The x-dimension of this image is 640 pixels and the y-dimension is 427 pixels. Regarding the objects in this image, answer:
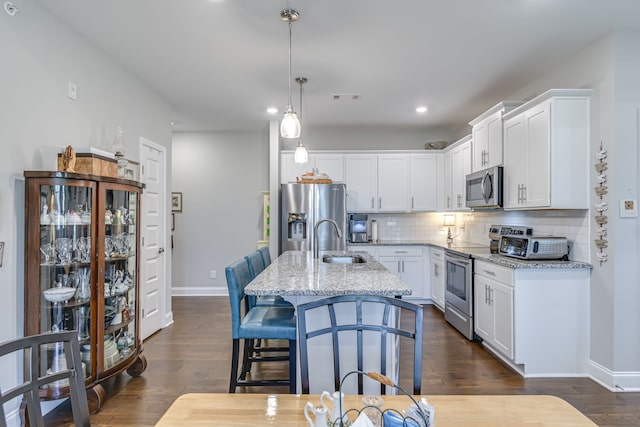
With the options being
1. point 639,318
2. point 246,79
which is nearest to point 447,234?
point 639,318

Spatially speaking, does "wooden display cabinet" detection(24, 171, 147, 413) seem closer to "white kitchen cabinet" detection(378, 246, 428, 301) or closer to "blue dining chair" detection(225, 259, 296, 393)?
"blue dining chair" detection(225, 259, 296, 393)

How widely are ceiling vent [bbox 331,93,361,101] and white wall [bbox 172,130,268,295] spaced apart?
6.37ft

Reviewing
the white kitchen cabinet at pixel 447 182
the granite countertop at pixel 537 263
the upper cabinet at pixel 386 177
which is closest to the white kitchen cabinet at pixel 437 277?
the white kitchen cabinet at pixel 447 182

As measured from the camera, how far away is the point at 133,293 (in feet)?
9.68

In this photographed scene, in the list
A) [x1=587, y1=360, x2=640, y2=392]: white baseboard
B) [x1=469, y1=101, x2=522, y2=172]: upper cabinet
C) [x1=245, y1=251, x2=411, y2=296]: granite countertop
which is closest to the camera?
[x1=245, y1=251, x2=411, y2=296]: granite countertop

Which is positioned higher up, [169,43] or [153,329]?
[169,43]

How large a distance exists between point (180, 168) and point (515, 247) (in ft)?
16.2

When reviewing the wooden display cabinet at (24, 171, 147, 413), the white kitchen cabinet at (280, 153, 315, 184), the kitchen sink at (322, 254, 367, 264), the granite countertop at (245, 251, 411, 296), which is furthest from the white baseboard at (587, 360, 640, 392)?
the white kitchen cabinet at (280, 153, 315, 184)

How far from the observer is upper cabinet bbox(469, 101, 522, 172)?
371cm

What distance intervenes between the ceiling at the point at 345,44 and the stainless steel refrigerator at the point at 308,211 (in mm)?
1191

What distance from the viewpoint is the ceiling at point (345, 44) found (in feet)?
8.09

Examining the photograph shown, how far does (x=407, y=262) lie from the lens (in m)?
5.27

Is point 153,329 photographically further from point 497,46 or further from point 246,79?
point 497,46

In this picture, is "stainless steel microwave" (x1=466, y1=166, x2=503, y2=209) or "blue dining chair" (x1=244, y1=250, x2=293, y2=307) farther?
"stainless steel microwave" (x1=466, y1=166, x2=503, y2=209)
